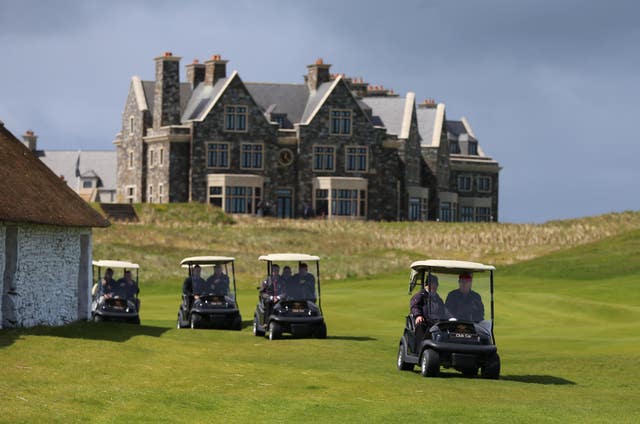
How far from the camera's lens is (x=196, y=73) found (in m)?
85.9

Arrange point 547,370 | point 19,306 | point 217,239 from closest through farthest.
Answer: point 547,370, point 19,306, point 217,239

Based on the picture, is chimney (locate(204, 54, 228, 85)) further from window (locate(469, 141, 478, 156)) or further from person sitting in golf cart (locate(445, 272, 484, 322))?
person sitting in golf cart (locate(445, 272, 484, 322))

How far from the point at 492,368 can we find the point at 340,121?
203 feet

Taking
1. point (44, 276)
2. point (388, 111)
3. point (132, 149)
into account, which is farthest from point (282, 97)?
point (44, 276)

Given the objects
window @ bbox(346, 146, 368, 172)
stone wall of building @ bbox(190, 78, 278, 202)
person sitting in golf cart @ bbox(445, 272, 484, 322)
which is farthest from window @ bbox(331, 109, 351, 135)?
person sitting in golf cart @ bbox(445, 272, 484, 322)

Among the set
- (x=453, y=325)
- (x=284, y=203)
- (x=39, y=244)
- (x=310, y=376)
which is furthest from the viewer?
(x=284, y=203)

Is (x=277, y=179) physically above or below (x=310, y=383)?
above

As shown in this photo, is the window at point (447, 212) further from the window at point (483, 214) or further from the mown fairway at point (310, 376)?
the mown fairway at point (310, 376)

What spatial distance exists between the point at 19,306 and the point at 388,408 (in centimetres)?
1225

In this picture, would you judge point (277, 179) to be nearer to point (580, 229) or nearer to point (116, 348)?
point (580, 229)

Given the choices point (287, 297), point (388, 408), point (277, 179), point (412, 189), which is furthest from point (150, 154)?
point (388, 408)

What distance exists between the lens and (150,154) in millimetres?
84312

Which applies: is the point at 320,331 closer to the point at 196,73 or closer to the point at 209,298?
the point at 209,298

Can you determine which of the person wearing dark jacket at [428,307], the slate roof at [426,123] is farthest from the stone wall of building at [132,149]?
the person wearing dark jacket at [428,307]
